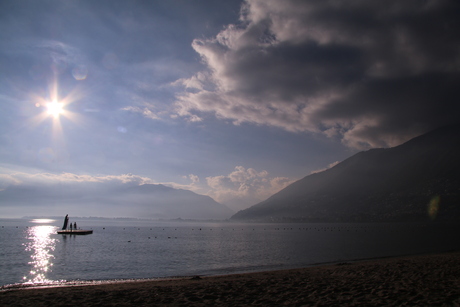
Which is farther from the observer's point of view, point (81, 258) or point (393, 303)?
point (81, 258)

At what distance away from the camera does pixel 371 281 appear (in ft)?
61.0

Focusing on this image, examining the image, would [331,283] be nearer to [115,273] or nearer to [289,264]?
[289,264]

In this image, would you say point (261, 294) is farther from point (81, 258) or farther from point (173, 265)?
point (81, 258)

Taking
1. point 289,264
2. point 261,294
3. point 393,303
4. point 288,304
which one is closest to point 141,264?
point 289,264

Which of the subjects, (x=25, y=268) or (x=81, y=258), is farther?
(x=81, y=258)

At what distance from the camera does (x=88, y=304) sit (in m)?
14.5

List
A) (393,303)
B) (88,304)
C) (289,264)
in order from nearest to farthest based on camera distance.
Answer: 1. (393,303)
2. (88,304)
3. (289,264)

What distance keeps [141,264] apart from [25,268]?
45.8 ft

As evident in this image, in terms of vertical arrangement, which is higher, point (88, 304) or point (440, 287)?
point (88, 304)

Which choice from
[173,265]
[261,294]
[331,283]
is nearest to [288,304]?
[261,294]

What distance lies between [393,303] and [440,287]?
18.8ft

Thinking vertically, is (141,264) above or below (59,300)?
below

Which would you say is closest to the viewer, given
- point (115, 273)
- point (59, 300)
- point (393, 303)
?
point (393, 303)

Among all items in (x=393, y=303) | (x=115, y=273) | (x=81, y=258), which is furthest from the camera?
(x=81, y=258)
